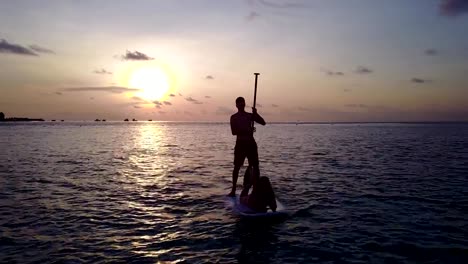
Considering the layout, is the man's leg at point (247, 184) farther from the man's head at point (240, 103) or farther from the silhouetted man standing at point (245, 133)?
the man's head at point (240, 103)

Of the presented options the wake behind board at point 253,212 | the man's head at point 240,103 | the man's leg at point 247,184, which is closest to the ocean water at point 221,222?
the wake behind board at point 253,212

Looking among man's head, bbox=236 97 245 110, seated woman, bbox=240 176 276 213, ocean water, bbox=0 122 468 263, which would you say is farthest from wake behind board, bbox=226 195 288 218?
man's head, bbox=236 97 245 110

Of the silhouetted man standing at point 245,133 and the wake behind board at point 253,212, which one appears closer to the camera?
the wake behind board at point 253,212

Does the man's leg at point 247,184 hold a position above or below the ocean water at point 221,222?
above

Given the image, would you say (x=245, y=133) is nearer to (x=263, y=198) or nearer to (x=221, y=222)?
(x=263, y=198)

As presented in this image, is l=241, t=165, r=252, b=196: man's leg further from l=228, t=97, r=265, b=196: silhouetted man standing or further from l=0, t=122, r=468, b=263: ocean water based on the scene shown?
l=0, t=122, r=468, b=263: ocean water

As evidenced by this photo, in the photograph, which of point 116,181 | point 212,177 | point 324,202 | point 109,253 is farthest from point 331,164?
point 109,253

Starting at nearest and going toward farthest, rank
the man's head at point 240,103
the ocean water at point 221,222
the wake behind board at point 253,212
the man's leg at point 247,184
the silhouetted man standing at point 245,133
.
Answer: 1. the ocean water at point 221,222
2. the wake behind board at point 253,212
3. the man's leg at point 247,184
4. the man's head at point 240,103
5. the silhouetted man standing at point 245,133

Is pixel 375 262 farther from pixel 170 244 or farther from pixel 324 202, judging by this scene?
pixel 324 202

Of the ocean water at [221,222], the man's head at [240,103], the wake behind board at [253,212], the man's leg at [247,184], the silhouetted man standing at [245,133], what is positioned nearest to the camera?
the ocean water at [221,222]

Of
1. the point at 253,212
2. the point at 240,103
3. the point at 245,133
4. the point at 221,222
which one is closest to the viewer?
the point at 221,222

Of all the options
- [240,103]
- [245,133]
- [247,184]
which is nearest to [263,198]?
[247,184]

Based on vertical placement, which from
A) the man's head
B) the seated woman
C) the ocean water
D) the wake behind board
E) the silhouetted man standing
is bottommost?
the ocean water

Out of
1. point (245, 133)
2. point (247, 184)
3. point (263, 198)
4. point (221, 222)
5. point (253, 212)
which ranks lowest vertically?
point (221, 222)
